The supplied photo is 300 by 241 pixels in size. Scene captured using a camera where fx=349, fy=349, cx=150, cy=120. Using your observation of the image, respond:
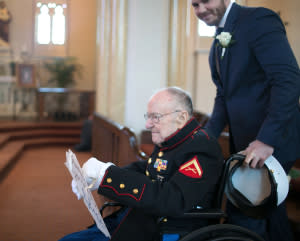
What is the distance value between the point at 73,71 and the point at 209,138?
1064 cm

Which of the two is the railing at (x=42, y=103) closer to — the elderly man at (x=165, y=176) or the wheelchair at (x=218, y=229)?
the elderly man at (x=165, y=176)

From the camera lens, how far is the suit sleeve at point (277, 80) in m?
1.51

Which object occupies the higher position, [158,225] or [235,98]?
[235,98]

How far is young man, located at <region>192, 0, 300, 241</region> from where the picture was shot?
152 centimetres

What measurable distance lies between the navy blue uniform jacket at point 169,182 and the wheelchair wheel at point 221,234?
0.34 feet

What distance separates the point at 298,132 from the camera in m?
1.65

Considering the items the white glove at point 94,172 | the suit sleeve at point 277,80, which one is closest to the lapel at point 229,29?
the suit sleeve at point 277,80

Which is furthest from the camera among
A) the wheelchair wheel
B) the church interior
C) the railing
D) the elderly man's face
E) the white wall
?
the railing

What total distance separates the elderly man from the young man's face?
406 mm

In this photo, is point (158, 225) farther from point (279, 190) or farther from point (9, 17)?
point (9, 17)

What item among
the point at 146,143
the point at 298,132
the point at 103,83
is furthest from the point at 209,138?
the point at 103,83

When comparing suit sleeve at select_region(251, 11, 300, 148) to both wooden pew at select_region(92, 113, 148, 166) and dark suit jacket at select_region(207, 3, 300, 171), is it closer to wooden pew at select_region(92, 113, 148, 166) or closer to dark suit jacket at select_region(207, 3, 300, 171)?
dark suit jacket at select_region(207, 3, 300, 171)

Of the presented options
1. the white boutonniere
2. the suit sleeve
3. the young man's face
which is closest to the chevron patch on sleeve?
the suit sleeve

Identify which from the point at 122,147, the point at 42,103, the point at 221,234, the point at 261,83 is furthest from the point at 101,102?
the point at 221,234
